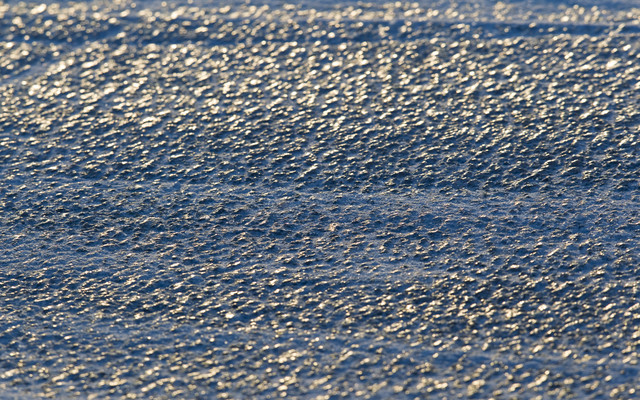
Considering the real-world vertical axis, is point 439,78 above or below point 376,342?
above

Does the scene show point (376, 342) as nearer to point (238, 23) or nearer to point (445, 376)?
point (445, 376)

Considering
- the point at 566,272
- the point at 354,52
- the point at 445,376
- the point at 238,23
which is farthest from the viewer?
the point at 238,23

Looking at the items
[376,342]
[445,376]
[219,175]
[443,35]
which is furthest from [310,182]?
[443,35]

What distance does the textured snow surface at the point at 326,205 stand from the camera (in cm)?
130

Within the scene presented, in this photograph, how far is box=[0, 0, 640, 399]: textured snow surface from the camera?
4.28ft

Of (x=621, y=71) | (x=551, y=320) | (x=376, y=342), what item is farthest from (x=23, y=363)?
(x=621, y=71)

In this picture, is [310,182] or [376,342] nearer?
[376,342]

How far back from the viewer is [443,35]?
7.85ft

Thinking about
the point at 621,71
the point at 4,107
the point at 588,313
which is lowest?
the point at 588,313

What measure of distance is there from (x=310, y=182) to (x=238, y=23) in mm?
1010

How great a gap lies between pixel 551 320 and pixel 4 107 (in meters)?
1.63

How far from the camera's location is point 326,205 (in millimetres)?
1688

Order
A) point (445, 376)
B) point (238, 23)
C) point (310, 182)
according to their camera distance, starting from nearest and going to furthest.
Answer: point (445, 376), point (310, 182), point (238, 23)

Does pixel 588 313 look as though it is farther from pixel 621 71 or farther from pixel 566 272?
pixel 621 71
